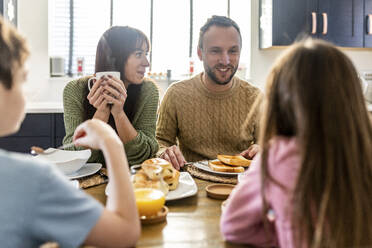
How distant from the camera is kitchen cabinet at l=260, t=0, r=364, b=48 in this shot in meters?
3.42

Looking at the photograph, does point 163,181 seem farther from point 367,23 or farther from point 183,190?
point 367,23

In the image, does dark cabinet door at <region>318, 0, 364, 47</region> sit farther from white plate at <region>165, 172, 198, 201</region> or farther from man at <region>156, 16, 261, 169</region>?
white plate at <region>165, 172, 198, 201</region>

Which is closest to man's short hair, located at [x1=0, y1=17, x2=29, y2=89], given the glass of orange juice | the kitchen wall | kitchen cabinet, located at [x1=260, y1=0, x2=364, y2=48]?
the glass of orange juice

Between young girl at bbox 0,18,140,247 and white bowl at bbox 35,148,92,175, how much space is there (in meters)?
0.50

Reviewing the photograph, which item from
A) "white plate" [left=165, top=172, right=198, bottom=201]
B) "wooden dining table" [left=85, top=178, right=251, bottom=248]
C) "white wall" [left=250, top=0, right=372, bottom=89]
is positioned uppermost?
"white wall" [left=250, top=0, right=372, bottom=89]

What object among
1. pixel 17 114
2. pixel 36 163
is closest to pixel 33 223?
pixel 36 163

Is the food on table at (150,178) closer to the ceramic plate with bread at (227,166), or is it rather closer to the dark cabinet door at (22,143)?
the ceramic plate with bread at (227,166)

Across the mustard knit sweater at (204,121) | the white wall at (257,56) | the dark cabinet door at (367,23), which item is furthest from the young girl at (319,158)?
the dark cabinet door at (367,23)

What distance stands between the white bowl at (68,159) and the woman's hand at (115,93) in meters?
0.32

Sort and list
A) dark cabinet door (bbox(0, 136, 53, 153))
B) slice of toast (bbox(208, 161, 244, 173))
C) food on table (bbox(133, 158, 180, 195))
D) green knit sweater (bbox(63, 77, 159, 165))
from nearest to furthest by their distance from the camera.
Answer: food on table (bbox(133, 158, 180, 195)), slice of toast (bbox(208, 161, 244, 173)), green knit sweater (bbox(63, 77, 159, 165)), dark cabinet door (bbox(0, 136, 53, 153))

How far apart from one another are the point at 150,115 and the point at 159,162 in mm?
649

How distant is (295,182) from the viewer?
1.84 feet

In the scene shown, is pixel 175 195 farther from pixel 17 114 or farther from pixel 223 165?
pixel 17 114

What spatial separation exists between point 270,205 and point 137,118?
1.20 metres
